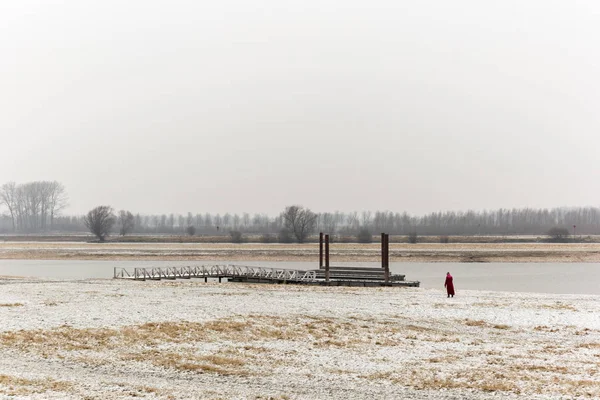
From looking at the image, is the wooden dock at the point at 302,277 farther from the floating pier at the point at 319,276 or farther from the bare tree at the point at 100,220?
the bare tree at the point at 100,220

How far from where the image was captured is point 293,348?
62.0ft

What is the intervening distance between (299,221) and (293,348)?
11998 cm

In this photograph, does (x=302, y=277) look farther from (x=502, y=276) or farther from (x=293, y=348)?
(x=293, y=348)

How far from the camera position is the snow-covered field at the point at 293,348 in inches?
561

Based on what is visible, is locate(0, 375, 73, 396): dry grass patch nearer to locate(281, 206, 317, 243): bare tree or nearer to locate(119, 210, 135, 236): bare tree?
locate(281, 206, 317, 243): bare tree

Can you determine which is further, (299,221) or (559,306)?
(299,221)

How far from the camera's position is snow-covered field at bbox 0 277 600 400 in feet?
46.8

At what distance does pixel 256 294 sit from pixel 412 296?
8315 mm

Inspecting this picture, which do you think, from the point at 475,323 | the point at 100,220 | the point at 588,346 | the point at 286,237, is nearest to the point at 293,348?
the point at 475,323

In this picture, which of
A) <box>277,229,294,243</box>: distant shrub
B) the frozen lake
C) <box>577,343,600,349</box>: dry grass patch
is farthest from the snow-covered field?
<box>277,229,294,243</box>: distant shrub

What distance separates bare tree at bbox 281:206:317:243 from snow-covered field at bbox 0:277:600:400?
105 m

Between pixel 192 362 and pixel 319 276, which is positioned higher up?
pixel 192 362

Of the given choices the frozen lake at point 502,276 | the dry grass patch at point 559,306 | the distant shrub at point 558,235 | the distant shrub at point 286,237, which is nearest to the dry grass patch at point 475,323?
the dry grass patch at point 559,306

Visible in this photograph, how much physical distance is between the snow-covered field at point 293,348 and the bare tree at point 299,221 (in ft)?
344
